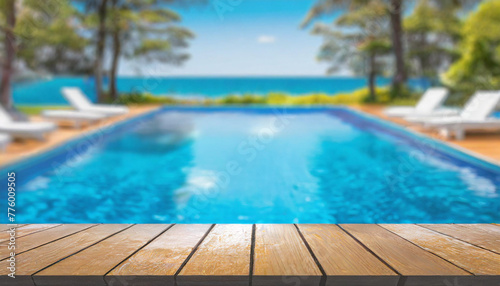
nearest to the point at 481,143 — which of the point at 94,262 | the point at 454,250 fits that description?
the point at 454,250

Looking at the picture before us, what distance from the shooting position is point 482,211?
Answer: 3791 mm

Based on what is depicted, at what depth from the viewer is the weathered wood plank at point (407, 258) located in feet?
5.08

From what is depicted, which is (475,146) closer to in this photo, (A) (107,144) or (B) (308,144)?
(B) (308,144)

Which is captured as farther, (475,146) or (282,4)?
(282,4)

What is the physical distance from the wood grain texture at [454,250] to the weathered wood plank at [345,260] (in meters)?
0.29

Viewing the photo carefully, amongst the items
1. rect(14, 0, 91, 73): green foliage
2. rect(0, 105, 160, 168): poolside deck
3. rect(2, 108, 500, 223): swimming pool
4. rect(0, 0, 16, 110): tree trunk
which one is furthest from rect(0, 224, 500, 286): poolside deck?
rect(14, 0, 91, 73): green foliage

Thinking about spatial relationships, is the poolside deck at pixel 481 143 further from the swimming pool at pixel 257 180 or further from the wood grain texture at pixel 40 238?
the wood grain texture at pixel 40 238

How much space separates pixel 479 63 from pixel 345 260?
1284cm

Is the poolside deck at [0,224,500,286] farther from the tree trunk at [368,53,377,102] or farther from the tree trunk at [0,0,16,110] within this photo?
the tree trunk at [368,53,377,102]

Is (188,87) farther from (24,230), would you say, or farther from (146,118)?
(24,230)

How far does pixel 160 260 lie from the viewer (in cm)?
168

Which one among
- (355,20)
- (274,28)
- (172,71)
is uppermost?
(274,28)
